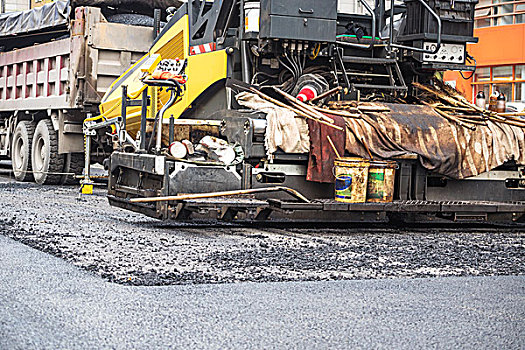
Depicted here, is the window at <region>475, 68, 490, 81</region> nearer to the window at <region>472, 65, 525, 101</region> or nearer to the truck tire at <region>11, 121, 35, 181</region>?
the window at <region>472, 65, 525, 101</region>

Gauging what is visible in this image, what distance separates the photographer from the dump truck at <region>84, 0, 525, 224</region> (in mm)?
9328

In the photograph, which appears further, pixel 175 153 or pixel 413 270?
pixel 175 153

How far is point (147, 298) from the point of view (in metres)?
5.63

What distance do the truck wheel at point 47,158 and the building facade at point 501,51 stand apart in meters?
13.7

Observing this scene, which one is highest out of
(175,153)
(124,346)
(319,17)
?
(319,17)

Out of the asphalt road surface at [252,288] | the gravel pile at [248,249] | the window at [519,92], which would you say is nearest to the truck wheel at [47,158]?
the gravel pile at [248,249]

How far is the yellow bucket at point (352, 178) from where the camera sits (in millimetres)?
9273

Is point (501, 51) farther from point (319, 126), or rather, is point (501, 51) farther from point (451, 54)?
point (319, 126)

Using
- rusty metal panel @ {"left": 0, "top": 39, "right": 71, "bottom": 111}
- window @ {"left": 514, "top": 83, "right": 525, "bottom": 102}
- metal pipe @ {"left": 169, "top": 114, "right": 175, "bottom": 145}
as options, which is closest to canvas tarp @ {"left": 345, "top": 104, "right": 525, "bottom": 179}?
metal pipe @ {"left": 169, "top": 114, "right": 175, "bottom": 145}

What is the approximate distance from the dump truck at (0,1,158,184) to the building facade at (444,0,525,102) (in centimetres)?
1331

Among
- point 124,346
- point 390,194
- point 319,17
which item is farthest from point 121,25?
point 124,346

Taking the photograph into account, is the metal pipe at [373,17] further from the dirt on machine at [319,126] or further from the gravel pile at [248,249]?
the gravel pile at [248,249]

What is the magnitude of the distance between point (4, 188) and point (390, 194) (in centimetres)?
784

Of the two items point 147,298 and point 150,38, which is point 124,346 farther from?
point 150,38
